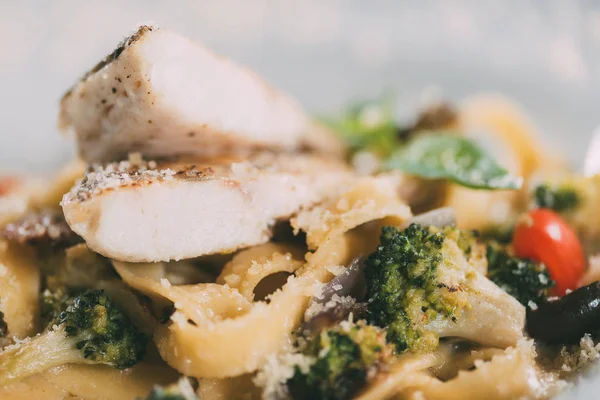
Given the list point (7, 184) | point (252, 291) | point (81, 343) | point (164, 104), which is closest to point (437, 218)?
point (252, 291)

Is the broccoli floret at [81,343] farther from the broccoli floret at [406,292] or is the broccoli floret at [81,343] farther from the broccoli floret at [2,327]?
the broccoli floret at [406,292]

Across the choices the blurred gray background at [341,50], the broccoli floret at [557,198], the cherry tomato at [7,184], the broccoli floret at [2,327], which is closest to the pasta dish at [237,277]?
the broccoli floret at [2,327]

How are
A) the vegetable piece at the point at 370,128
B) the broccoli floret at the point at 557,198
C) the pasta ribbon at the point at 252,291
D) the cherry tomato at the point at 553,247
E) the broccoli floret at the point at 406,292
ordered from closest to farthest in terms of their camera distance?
the pasta ribbon at the point at 252,291 → the broccoli floret at the point at 406,292 → the cherry tomato at the point at 553,247 → the broccoli floret at the point at 557,198 → the vegetable piece at the point at 370,128

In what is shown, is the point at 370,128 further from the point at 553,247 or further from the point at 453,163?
the point at 553,247

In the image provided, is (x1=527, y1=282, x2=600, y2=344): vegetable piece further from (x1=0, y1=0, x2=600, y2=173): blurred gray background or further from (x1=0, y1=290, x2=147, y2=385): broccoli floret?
(x1=0, y1=0, x2=600, y2=173): blurred gray background

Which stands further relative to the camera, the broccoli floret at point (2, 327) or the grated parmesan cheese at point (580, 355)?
the broccoli floret at point (2, 327)

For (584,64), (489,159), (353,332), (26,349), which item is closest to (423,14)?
(584,64)

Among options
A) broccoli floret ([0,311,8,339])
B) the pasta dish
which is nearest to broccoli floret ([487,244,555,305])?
the pasta dish
